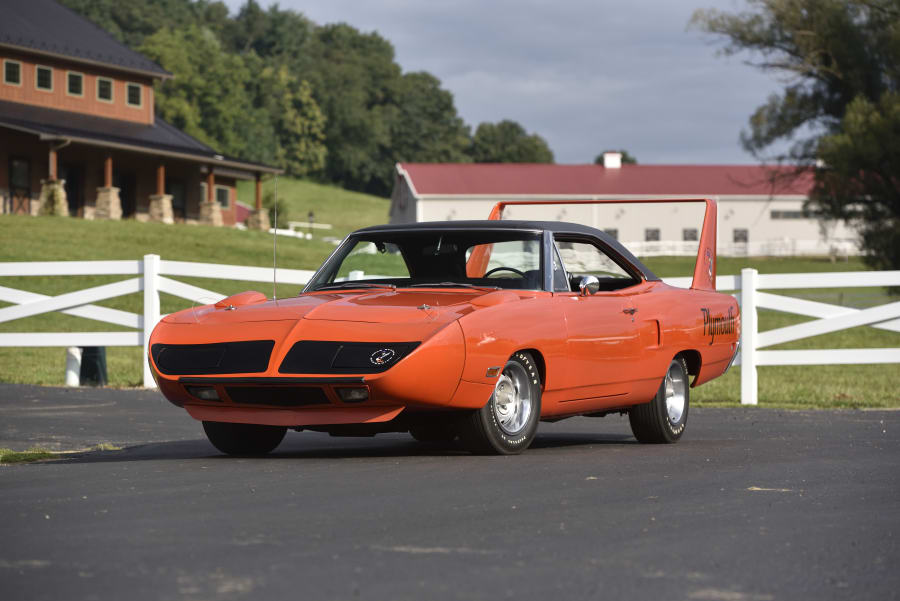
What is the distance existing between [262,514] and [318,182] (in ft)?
441

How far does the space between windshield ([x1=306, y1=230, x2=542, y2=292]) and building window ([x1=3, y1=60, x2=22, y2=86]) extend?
42.6 m

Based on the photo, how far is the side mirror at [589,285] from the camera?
30.5ft

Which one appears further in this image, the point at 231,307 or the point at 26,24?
the point at 26,24

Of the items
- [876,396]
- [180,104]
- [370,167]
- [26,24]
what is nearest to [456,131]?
[370,167]

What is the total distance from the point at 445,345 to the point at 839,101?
117ft

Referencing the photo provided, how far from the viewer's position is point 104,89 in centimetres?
5328

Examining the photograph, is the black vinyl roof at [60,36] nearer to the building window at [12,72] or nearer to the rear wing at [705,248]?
the building window at [12,72]

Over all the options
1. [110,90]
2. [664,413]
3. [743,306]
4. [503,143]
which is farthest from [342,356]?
[503,143]

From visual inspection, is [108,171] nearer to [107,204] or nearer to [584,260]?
[107,204]

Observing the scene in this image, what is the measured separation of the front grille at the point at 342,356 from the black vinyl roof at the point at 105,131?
→ 39.8 meters

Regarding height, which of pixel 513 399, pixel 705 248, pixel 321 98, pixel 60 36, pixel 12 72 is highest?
pixel 321 98

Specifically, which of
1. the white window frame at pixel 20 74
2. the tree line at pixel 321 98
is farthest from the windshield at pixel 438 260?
the tree line at pixel 321 98

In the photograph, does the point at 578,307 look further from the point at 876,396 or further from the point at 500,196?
the point at 500,196

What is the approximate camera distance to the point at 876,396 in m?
16.3
